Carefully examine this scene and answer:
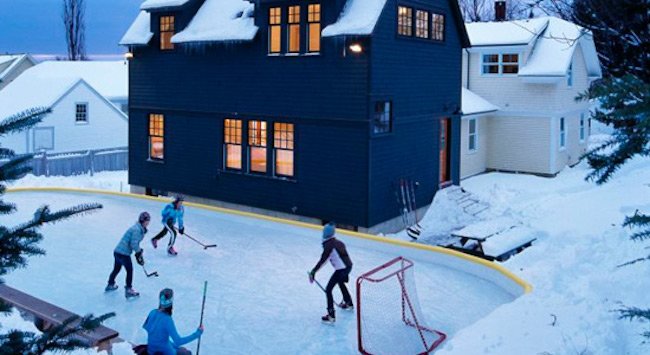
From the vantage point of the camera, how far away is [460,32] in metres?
22.8

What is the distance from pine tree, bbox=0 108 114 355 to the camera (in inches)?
179

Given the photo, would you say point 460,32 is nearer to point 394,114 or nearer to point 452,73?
point 452,73

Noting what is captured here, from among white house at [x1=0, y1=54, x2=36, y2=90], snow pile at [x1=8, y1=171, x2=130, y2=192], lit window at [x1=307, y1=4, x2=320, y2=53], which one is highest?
white house at [x1=0, y1=54, x2=36, y2=90]

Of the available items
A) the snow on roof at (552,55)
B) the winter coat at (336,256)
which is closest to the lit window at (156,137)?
the winter coat at (336,256)

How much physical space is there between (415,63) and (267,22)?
454cm

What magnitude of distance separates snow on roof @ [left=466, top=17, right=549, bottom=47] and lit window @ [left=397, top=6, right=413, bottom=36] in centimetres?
910

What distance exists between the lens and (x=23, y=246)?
15.7 ft

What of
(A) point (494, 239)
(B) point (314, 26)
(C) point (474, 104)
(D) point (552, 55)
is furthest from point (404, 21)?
(D) point (552, 55)

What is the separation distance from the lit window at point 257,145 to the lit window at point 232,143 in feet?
1.65

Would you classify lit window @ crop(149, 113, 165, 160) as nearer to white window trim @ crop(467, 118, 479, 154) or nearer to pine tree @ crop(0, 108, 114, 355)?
white window trim @ crop(467, 118, 479, 154)

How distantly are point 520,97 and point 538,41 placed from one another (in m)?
2.46

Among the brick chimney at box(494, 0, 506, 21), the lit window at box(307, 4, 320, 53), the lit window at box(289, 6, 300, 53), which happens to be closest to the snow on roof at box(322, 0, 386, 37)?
the lit window at box(307, 4, 320, 53)

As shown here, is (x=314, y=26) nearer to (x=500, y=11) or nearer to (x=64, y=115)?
(x=500, y=11)

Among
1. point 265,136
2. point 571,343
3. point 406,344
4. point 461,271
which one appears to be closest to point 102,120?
point 265,136
